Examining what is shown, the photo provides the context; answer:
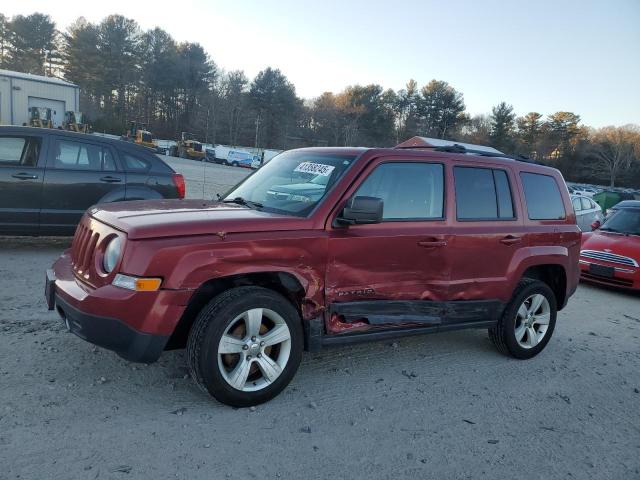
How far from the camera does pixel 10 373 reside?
3.54 meters

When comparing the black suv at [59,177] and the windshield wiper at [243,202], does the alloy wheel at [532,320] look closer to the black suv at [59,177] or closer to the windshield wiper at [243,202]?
the windshield wiper at [243,202]

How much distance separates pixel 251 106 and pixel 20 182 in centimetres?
7630

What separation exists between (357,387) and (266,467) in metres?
1.26

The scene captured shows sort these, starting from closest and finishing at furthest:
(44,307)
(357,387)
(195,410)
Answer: (195,410) < (357,387) < (44,307)

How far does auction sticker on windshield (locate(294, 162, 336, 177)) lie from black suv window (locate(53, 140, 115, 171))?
4195 mm

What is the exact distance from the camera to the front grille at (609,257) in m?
8.38

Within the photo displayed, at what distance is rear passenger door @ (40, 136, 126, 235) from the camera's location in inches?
269

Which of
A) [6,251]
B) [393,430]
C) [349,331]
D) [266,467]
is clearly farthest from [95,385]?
[6,251]

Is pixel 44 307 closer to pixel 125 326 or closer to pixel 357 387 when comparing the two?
pixel 125 326

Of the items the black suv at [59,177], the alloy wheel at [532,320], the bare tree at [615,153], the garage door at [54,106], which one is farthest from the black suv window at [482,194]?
the bare tree at [615,153]

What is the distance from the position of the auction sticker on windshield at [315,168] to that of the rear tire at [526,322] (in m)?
2.25

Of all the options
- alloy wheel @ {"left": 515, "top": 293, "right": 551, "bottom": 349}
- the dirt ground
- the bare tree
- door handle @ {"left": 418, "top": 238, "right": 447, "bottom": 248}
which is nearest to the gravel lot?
the dirt ground

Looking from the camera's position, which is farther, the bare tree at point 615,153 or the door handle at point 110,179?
the bare tree at point 615,153

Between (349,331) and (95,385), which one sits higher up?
(349,331)
